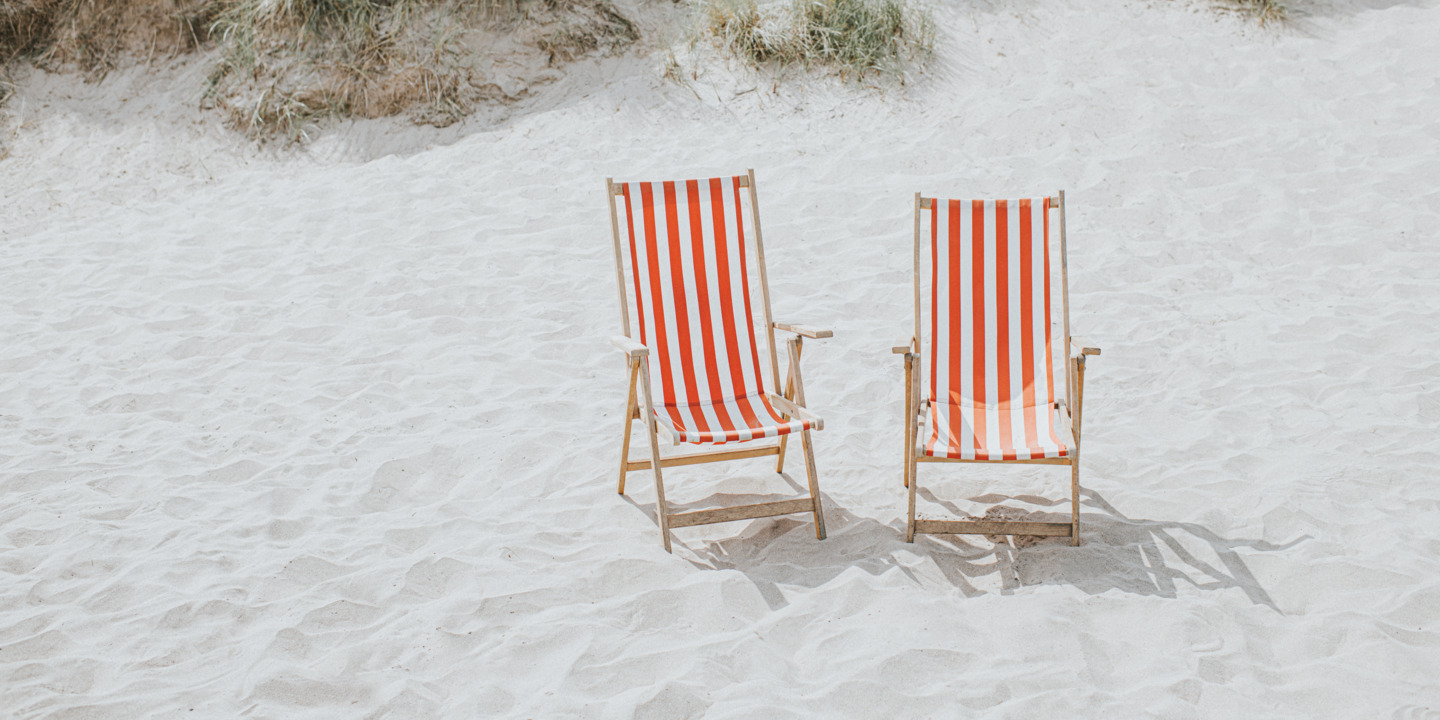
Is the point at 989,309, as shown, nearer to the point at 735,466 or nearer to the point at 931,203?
the point at 931,203

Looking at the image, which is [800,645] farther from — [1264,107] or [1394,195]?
[1264,107]

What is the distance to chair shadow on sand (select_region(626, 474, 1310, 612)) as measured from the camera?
294cm

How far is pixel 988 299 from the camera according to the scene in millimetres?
3436

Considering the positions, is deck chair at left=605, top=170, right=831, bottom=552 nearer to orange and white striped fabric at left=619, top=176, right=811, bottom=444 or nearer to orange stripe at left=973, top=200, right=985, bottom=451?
orange and white striped fabric at left=619, top=176, right=811, bottom=444

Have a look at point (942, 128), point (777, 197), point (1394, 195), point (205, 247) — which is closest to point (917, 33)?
point (942, 128)

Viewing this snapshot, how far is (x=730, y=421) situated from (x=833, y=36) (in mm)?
4389

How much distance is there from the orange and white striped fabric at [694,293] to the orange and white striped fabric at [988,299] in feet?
2.10

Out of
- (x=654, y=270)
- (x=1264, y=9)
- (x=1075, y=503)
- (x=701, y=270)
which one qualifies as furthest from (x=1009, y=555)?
(x=1264, y=9)

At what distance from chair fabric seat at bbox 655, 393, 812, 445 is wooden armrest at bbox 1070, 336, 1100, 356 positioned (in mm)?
857

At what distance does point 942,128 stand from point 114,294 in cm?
467

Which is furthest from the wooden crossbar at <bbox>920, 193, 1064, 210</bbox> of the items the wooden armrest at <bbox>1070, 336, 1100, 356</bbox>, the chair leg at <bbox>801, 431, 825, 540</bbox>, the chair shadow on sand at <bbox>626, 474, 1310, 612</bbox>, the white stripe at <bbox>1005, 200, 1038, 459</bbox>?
the chair shadow on sand at <bbox>626, 474, 1310, 612</bbox>

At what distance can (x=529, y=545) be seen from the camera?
10.3ft

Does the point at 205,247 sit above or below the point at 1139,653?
above

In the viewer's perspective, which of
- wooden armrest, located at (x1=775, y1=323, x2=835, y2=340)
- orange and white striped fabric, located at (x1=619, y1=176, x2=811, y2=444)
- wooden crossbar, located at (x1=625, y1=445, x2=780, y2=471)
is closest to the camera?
Answer: wooden armrest, located at (x1=775, y1=323, x2=835, y2=340)
